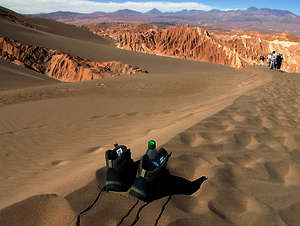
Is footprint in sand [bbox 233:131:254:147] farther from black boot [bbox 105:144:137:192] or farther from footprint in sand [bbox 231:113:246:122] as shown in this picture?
black boot [bbox 105:144:137:192]

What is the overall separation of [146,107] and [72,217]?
5.06 meters

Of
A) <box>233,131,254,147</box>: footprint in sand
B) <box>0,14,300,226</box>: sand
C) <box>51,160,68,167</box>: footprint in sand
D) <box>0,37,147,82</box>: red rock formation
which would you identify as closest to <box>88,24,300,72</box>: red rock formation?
<box>0,37,147,82</box>: red rock formation

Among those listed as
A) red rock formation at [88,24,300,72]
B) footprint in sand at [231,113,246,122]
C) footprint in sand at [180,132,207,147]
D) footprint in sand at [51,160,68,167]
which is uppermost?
red rock formation at [88,24,300,72]

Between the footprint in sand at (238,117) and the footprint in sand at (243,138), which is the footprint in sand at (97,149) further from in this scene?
the footprint in sand at (238,117)

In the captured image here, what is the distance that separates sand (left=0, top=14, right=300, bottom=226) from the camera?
2.03m

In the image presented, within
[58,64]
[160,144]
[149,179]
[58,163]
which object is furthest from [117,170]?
[58,64]

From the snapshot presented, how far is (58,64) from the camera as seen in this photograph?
61.6ft

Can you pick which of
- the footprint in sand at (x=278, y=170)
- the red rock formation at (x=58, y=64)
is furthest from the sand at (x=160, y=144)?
the red rock formation at (x=58, y=64)

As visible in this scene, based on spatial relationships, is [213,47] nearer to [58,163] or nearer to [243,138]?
[243,138]

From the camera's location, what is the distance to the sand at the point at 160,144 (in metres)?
2.03

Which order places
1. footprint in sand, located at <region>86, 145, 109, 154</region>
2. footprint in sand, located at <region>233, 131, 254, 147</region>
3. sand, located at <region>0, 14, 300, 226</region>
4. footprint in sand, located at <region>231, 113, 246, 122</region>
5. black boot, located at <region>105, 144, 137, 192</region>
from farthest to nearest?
footprint in sand, located at <region>231, 113, 246, 122</region>
footprint in sand, located at <region>86, 145, 109, 154</region>
footprint in sand, located at <region>233, 131, 254, 147</region>
black boot, located at <region>105, 144, 137, 192</region>
sand, located at <region>0, 14, 300, 226</region>

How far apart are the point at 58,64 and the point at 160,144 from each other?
695 inches

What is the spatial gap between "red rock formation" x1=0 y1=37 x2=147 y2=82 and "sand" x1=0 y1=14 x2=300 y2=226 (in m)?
9.54

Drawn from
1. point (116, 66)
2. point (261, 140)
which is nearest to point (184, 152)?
point (261, 140)
